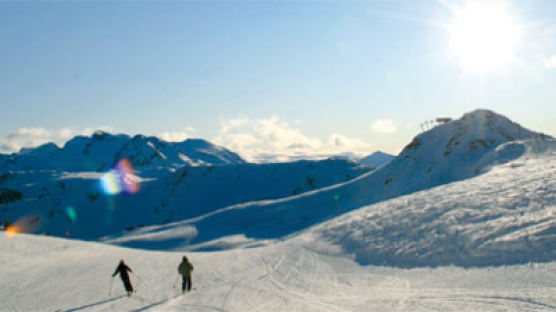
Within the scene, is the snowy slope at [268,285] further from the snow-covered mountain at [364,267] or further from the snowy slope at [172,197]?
the snowy slope at [172,197]

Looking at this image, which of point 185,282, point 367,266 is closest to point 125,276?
point 185,282

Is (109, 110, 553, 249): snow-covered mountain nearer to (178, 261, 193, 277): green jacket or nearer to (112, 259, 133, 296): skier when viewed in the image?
(112, 259, 133, 296): skier

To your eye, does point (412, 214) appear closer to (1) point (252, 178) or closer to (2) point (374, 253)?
(2) point (374, 253)

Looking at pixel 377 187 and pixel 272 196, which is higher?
pixel 272 196

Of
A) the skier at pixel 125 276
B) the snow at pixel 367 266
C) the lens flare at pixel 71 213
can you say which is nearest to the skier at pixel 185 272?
the snow at pixel 367 266

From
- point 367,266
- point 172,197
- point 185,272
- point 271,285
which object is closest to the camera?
point 185,272

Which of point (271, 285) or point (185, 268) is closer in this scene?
point (185, 268)

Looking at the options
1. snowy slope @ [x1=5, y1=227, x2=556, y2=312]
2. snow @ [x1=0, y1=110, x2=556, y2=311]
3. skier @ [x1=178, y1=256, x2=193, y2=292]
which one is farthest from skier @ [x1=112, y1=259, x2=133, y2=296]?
skier @ [x1=178, y1=256, x2=193, y2=292]

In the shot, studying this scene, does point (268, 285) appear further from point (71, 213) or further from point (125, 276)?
point (71, 213)

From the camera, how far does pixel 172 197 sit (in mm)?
160500

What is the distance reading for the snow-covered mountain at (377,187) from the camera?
200 ft

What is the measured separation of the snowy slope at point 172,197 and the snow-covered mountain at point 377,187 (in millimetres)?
67653

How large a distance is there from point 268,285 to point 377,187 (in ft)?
197

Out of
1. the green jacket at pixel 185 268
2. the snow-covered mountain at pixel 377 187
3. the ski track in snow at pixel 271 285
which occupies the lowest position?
the ski track in snow at pixel 271 285
